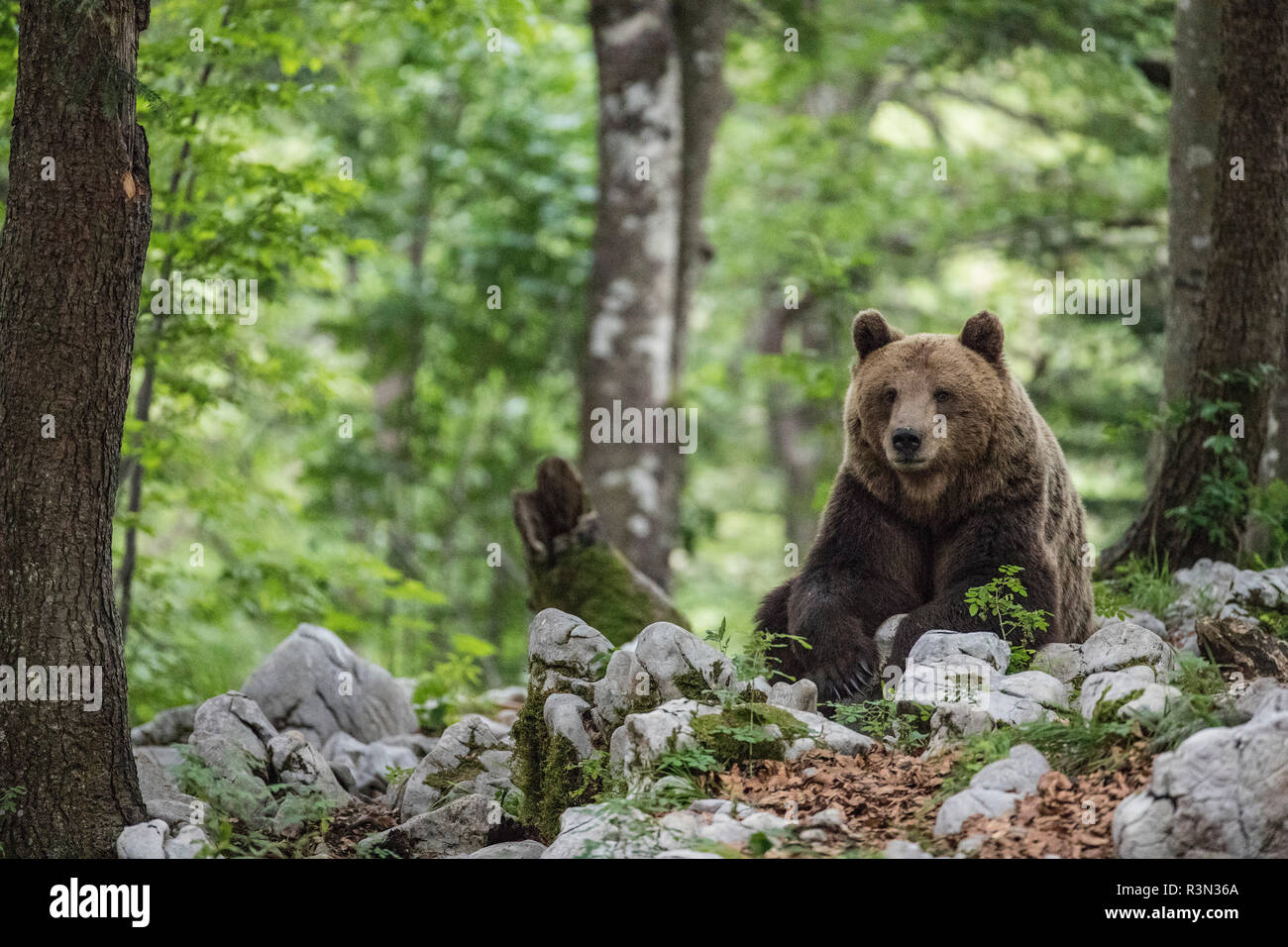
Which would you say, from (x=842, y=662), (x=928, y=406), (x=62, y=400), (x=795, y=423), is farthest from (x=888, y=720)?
(x=795, y=423)

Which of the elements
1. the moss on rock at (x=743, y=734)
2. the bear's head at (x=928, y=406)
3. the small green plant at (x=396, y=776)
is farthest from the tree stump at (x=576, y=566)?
the moss on rock at (x=743, y=734)

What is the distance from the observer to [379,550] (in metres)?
14.5

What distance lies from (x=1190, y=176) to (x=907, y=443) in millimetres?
3897

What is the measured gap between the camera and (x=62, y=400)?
15.0 ft

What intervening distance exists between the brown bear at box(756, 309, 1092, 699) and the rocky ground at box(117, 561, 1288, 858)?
1.03 feet

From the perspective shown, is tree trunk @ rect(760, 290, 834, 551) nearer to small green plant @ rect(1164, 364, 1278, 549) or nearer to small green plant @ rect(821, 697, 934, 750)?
small green plant @ rect(1164, 364, 1278, 549)

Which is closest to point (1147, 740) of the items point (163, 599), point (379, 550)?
point (163, 599)

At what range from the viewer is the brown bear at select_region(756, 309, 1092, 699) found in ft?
18.7

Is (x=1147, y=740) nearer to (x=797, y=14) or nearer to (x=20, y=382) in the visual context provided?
(x=20, y=382)

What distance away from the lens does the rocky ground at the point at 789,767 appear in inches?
155

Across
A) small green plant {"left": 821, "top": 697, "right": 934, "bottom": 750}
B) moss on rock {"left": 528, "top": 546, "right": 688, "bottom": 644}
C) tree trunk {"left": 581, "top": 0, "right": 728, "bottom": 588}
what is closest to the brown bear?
small green plant {"left": 821, "top": 697, "right": 934, "bottom": 750}

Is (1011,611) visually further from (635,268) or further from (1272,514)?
(635,268)

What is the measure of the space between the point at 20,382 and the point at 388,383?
12.4 meters

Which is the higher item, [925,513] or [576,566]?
[925,513]
